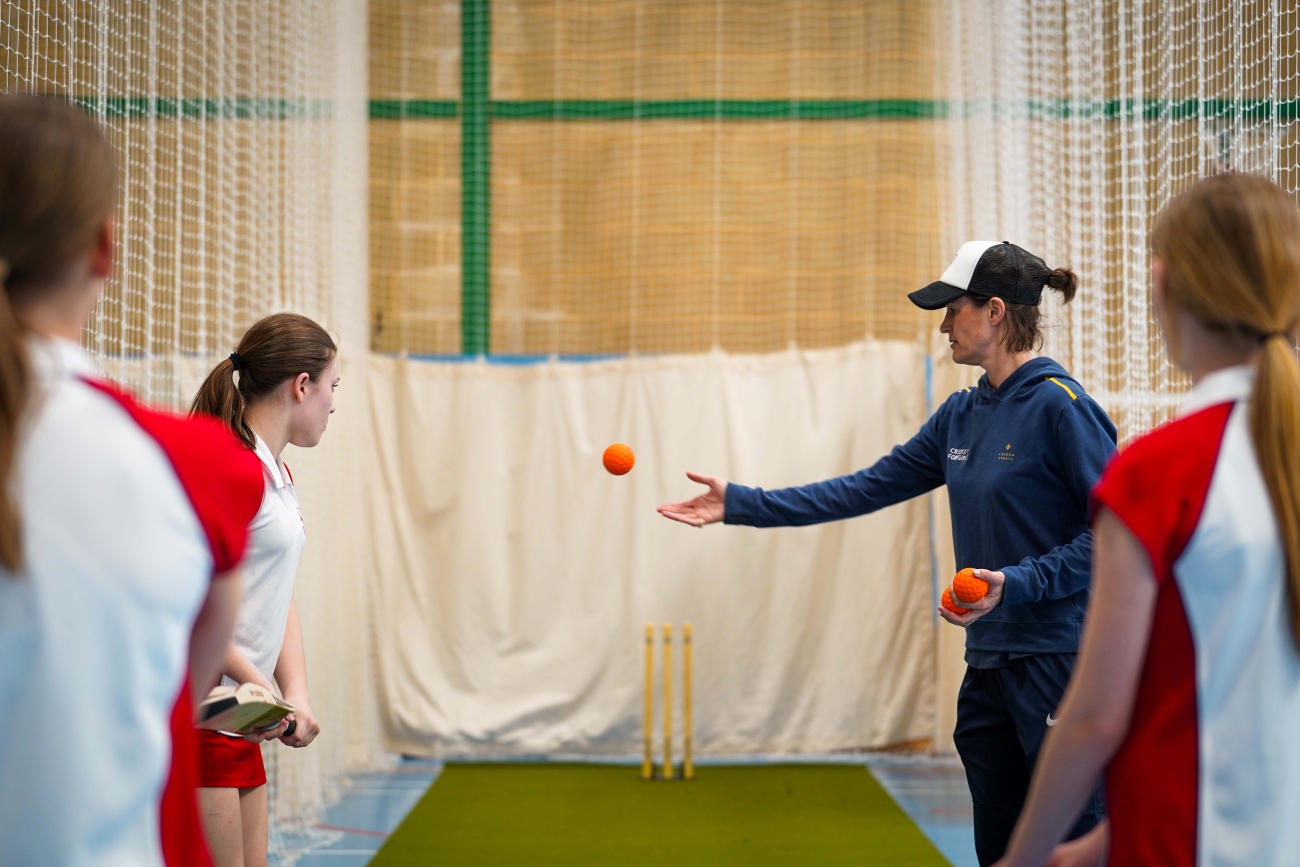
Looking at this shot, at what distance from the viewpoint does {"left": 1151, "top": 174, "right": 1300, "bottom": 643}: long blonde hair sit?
1.04 m

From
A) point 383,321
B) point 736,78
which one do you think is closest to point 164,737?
point 383,321

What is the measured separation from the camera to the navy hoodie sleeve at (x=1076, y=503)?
77.1 inches

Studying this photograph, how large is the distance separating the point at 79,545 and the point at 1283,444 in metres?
1.05

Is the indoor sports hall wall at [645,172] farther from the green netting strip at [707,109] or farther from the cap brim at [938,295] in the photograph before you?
the cap brim at [938,295]

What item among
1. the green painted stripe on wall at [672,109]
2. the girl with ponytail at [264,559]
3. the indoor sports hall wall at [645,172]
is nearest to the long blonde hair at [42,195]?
the girl with ponytail at [264,559]

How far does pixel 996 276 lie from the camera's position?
2.25 metres

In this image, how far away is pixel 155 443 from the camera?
949mm

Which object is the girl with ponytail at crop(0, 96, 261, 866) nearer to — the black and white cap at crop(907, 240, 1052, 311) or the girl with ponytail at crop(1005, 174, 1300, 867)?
the girl with ponytail at crop(1005, 174, 1300, 867)

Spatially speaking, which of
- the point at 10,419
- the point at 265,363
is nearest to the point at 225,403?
the point at 265,363

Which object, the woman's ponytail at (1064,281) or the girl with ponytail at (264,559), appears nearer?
the girl with ponytail at (264,559)

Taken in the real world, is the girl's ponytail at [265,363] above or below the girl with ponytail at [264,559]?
above

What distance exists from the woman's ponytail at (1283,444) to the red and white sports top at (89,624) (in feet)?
3.16

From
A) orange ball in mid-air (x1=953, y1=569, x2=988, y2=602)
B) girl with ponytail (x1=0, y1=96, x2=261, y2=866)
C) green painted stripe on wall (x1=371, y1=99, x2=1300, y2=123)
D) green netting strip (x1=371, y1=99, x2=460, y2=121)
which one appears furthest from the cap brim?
green netting strip (x1=371, y1=99, x2=460, y2=121)

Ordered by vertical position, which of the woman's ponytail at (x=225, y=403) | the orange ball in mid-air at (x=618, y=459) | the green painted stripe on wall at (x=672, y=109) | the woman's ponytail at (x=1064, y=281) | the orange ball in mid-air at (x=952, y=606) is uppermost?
the green painted stripe on wall at (x=672, y=109)
